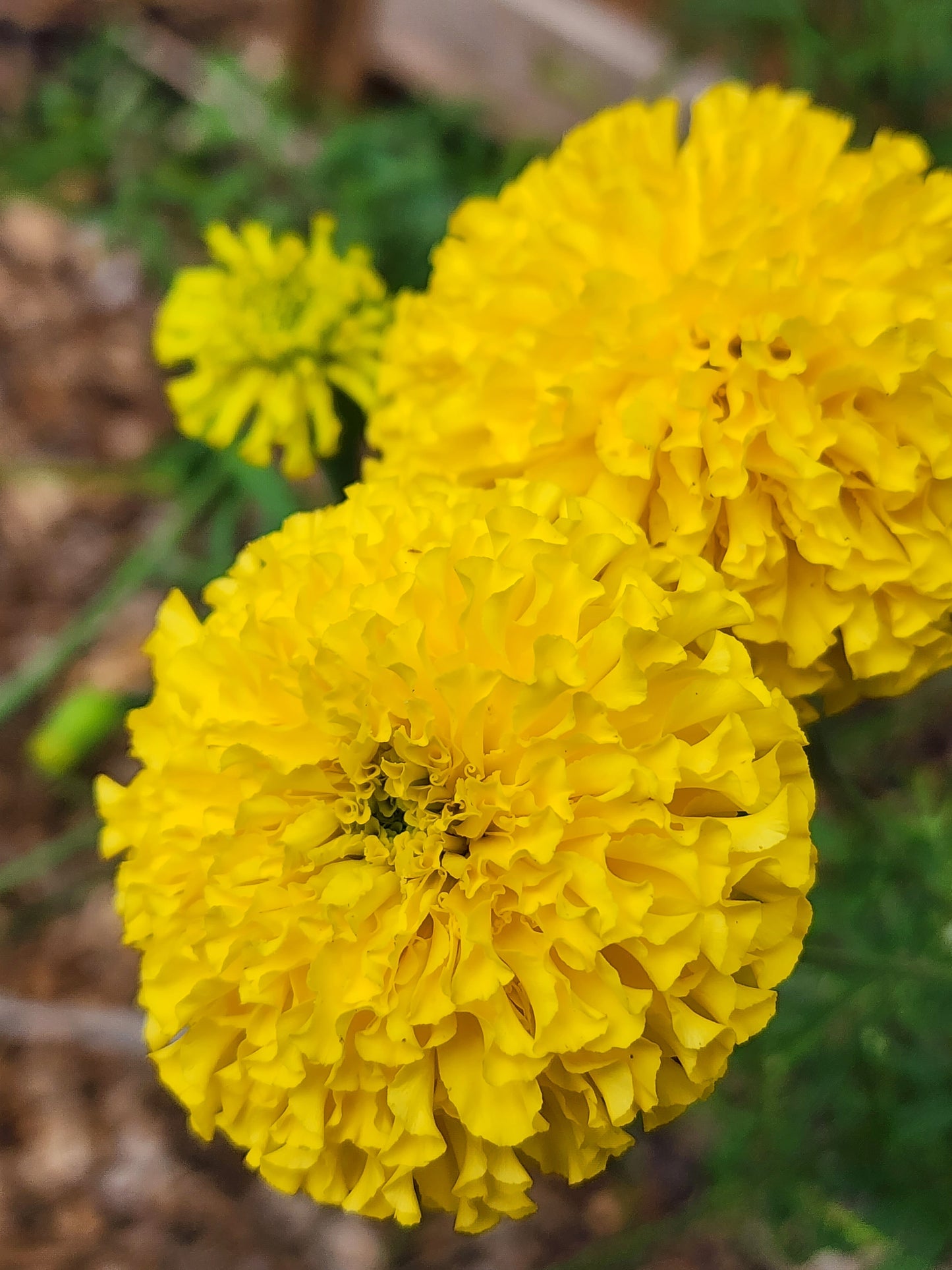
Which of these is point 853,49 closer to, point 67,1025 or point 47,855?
point 47,855

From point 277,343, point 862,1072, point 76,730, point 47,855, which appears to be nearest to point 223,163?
point 76,730

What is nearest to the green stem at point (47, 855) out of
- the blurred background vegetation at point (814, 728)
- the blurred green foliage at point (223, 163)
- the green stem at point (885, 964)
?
the blurred background vegetation at point (814, 728)

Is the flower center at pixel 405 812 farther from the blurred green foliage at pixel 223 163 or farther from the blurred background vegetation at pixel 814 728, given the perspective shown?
the blurred green foliage at pixel 223 163

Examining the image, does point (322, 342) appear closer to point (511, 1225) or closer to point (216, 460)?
point (216, 460)

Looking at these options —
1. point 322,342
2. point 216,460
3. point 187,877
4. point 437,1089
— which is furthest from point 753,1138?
point 216,460

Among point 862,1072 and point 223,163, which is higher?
point 223,163

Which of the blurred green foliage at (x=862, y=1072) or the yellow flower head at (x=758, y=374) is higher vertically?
the yellow flower head at (x=758, y=374)
